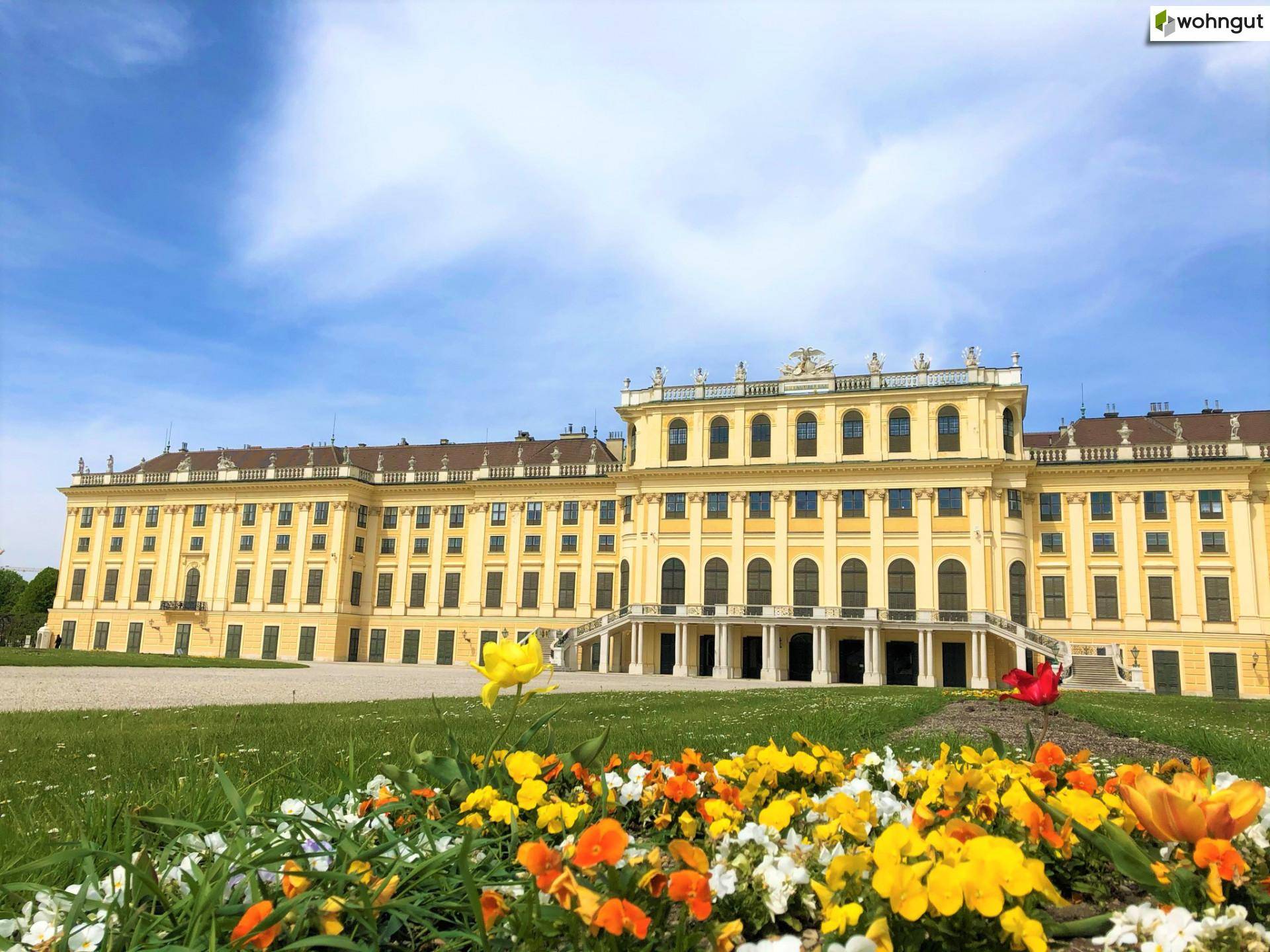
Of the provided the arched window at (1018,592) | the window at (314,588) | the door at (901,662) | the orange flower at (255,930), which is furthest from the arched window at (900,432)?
the orange flower at (255,930)

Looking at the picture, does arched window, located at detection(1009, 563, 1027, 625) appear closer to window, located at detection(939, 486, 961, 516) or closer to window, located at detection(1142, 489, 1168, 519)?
window, located at detection(939, 486, 961, 516)

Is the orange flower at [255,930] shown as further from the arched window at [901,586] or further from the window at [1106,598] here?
the window at [1106,598]

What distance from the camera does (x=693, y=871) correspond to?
236 cm

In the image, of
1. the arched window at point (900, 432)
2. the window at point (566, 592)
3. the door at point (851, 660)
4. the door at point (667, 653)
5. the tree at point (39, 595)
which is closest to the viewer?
the door at point (851, 660)

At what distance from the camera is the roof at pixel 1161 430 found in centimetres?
4847

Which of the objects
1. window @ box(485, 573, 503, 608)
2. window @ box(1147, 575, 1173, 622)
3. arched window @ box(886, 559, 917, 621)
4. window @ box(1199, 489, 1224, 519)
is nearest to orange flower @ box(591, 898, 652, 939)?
arched window @ box(886, 559, 917, 621)

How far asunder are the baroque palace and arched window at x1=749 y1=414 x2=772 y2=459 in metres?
0.29

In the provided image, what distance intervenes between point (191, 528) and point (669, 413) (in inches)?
1326

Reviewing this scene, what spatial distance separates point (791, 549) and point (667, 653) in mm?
Answer: 8840

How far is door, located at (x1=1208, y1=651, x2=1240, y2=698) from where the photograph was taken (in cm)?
4212

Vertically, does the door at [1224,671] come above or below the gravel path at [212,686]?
above

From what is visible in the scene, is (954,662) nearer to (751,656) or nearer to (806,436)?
(751,656)

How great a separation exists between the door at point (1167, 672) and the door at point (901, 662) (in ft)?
36.3

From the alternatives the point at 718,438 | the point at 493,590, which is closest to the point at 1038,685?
the point at 718,438
